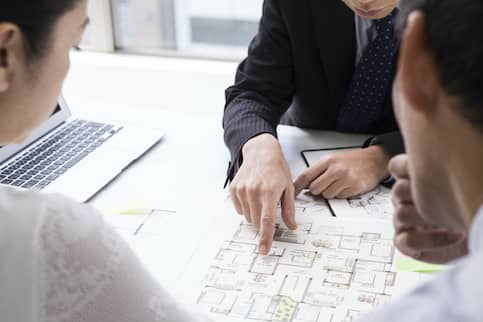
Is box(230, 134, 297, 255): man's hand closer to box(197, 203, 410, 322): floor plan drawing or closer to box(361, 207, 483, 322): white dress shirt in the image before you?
box(197, 203, 410, 322): floor plan drawing

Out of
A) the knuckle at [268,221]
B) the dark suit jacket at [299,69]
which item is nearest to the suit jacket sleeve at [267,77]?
the dark suit jacket at [299,69]

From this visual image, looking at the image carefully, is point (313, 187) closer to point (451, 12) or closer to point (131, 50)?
point (451, 12)

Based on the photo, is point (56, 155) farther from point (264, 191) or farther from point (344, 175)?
point (344, 175)

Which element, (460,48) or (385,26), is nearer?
(460,48)

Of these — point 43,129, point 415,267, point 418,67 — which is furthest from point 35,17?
point 43,129

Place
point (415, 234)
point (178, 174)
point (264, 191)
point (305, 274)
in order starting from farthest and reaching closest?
1. point (178, 174)
2. point (264, 191)
3. point (305, 274)
4. point (415, 234)

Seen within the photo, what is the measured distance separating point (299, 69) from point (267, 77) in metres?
0.08

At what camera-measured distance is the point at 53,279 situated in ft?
2.45

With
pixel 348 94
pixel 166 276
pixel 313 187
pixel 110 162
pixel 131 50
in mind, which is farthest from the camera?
pixel 131 50

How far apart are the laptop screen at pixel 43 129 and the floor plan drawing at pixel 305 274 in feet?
1.78

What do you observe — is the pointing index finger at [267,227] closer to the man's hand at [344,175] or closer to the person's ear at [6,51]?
the man's hand at [344,175]

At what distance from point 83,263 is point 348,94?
934 mm

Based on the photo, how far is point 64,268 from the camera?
0.75m

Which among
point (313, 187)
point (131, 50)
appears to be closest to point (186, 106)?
point (131, 50)
